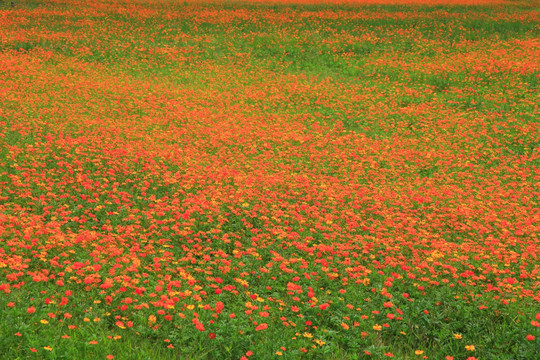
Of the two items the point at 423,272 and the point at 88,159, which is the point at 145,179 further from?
the point at 423,272

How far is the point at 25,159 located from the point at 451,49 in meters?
23.0

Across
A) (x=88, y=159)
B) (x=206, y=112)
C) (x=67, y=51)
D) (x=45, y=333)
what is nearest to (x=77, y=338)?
(x=45, y=333)

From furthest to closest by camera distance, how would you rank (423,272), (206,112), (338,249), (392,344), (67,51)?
1. (67,51)
2. (206,112)
3. (338,249)
4. (423,272)
5. (392,344)

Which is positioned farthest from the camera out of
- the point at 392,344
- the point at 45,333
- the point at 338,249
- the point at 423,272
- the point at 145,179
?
the point at 145,179

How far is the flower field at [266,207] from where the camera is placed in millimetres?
6125

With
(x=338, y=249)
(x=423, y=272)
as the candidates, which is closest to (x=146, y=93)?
(x=338, y=249)

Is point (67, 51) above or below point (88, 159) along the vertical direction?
above

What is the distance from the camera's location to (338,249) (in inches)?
325

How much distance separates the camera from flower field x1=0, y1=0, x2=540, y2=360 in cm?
612

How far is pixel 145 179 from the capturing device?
10648mm

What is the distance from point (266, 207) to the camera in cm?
966

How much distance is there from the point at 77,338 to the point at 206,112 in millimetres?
11861

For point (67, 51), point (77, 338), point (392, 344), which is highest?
point (67, 51)

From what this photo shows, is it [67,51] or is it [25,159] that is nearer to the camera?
[25,159]
